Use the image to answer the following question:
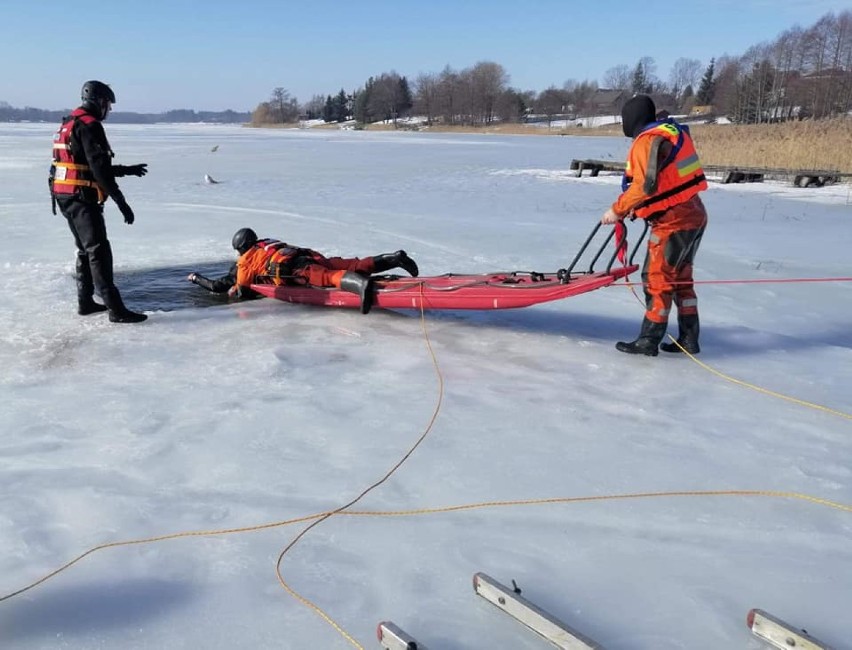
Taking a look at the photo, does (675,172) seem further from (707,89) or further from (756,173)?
(707,89)

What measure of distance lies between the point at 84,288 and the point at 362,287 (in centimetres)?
195

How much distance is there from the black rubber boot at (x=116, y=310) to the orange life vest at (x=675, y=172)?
11.0 ft

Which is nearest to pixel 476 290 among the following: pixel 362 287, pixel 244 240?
pixel 362 287

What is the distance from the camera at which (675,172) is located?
3.61 meters

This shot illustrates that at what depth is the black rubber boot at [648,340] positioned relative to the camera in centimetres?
384

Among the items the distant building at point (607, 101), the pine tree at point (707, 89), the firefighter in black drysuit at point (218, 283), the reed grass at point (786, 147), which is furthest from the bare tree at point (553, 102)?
the firefighter in black drysuit at point (218, 283)

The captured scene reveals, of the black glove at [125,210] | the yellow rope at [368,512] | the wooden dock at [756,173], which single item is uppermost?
the wooden dock at [756,173]

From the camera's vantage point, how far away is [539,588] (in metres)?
1.93

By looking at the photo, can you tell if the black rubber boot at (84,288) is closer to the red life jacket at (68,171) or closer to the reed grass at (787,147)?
the red life jacket at (68,171)

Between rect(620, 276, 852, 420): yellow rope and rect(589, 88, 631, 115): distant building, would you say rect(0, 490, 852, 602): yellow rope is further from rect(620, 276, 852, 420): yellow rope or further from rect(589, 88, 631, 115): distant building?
rect(589, 88, 631, 115): distant building

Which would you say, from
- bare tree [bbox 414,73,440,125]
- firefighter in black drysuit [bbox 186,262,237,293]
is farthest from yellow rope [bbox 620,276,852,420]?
bare tree [bbox 414,73,440,125]

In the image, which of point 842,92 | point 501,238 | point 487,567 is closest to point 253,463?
point 487,567

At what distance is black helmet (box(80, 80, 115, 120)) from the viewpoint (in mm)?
4188

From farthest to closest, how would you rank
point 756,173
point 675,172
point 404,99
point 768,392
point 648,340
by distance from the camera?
point 404,99 < point 756,173 < point 648,340 < point 675,172 < point 768,392
